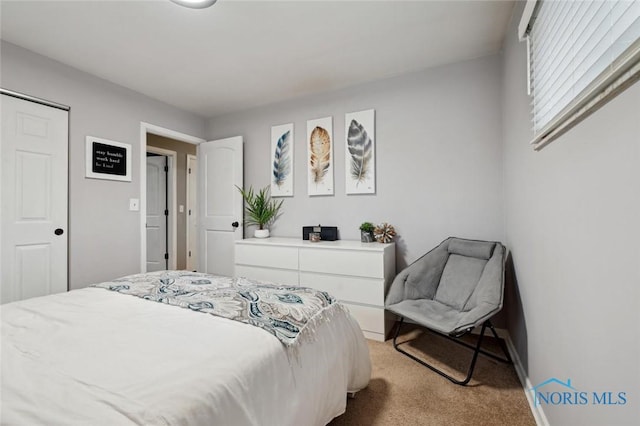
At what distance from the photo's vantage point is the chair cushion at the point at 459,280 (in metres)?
2.20

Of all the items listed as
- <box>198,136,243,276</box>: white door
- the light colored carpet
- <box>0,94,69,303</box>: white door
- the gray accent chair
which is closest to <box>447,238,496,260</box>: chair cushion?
the gray accent chair

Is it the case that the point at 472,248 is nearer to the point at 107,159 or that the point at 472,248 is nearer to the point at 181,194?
the point at 107,159

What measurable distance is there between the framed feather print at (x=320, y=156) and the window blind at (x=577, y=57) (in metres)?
2.00

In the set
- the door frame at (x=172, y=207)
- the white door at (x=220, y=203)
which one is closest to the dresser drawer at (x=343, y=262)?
the white door at (x=220, y=203)

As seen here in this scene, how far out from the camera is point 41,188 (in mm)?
2434

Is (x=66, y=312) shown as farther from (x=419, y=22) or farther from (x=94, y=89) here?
(x=419, y=22)

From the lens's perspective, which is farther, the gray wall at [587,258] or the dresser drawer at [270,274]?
the dresser drawer at [270,274]

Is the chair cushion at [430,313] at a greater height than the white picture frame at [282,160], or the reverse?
the white picture frame at [282,160]

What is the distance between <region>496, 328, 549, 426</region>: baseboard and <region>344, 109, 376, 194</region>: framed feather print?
1.77m

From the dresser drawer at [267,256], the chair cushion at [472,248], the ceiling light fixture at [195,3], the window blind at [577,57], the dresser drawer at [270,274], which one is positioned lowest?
the dresser drawer at [270,274]

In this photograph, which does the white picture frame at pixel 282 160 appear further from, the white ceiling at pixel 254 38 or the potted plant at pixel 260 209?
the white ceiling at pixel 254 38

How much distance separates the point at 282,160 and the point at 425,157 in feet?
5.65

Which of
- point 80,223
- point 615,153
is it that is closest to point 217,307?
point 615,153

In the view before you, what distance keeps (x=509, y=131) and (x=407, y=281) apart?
1460 millimetres
